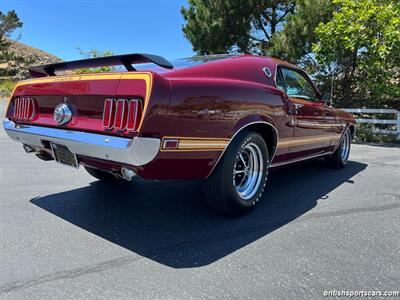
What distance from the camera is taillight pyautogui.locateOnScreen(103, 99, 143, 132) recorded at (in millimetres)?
2598

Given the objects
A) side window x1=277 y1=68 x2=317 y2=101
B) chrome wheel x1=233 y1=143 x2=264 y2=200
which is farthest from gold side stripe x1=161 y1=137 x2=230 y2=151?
side window x1=277 y1=68 x2=317 y2=101

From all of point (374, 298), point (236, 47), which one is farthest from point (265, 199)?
point (236, 47)

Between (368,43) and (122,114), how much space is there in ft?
33.3

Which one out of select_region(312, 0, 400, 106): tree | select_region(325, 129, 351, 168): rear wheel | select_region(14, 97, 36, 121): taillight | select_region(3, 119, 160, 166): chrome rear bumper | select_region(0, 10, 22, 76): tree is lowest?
select_region(325, 129, 351, 168): rear wheel

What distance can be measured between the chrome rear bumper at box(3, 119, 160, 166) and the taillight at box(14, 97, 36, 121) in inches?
11.0

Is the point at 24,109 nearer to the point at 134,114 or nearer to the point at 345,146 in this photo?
the point at 134,114

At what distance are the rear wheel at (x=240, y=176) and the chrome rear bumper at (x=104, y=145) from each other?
31.7 inches

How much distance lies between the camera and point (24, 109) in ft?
11.9

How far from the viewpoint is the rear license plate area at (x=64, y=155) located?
3.15 meters

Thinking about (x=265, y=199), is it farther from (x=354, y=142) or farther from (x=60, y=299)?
(x=354, y=142)

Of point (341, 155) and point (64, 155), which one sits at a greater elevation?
point (64, 155)

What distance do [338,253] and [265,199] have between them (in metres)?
1.36

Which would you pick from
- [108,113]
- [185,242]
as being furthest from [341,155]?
[108,113]

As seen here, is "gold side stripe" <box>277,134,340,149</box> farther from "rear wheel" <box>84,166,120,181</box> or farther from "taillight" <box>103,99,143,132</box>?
"rear wheel" <box>84,166,120,181</box>
